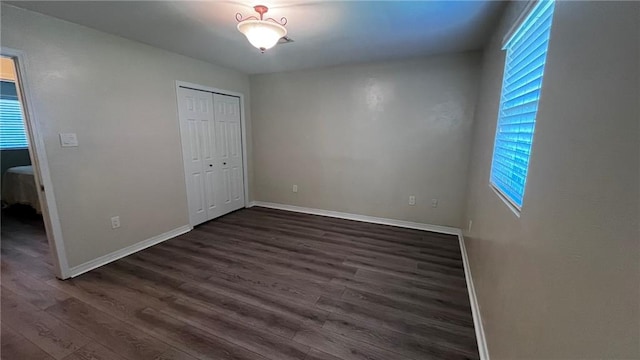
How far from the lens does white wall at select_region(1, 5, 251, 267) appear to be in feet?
7.07

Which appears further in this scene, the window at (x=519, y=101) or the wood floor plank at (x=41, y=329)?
the wood floor plank at (x=41, y=329)

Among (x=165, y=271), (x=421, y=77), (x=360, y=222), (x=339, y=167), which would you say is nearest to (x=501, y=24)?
(x=421, y=77)

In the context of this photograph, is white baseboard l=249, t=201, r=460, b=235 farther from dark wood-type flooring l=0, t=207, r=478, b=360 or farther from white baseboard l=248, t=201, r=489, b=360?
dark wood-type flooring l=0, t=207, r=478, b=360

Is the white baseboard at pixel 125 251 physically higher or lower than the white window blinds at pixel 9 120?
lower

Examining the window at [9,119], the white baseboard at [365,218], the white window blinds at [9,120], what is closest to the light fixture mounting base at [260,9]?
the white baseboard at [365,218]

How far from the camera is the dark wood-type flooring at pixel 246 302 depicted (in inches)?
64.4

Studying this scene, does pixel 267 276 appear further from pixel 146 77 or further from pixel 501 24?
pixel 501 24

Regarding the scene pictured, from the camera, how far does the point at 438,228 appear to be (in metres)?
3.51

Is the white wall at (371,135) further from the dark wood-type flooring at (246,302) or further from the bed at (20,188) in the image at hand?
the bed at (20,188)

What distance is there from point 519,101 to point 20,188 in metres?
6.34

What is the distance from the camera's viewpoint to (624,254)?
522 mm

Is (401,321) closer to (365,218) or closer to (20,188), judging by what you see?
(365,218)

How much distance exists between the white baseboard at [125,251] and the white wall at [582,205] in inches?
137

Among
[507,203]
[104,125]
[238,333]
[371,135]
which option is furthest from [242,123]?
[507,203]
